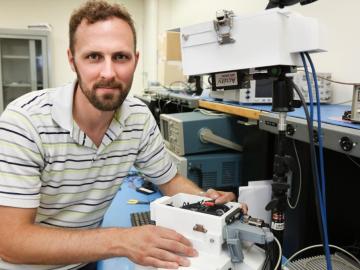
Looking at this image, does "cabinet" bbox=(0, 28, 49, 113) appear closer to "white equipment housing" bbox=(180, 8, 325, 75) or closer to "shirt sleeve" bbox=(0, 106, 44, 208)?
"shirt sleeve" bbox=(0, 106, 44, 208)

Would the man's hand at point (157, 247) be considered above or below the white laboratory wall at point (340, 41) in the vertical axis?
below

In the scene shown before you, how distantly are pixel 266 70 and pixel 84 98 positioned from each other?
22.9 inches

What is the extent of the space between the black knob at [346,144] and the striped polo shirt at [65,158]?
0.63 m

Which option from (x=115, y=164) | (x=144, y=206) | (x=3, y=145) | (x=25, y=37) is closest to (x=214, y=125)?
(x=144, y=206)

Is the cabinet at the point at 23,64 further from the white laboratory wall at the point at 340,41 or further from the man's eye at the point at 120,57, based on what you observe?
the man's eye at the point at 120,57

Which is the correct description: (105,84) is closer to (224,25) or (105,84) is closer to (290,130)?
(224,25)

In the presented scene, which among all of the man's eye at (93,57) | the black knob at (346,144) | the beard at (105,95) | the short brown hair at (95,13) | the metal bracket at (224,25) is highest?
the short brown hair at (95,13)

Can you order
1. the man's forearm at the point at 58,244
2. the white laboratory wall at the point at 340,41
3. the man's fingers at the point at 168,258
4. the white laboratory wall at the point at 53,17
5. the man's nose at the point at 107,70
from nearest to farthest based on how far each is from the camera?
the man's fingers at the point at 168,258
the man's forearm at the point at 58,244
the man's nose at the point at 107,70
the white laboratory wall at the point at 340,41
the white laboratory wall at the point at 53,17

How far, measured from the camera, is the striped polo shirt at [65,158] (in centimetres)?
87

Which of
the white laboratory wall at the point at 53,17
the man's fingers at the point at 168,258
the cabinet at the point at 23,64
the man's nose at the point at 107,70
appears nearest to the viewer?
the man's fingers at the point at 168,258

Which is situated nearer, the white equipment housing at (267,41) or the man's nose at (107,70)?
the white equipment housing at (267,41)

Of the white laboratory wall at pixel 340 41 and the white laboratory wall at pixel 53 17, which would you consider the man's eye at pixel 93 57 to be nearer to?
the white laboratory wall at pixel 340 41

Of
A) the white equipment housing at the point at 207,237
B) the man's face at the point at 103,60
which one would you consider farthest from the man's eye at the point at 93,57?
the white equipment housing at the point at 207,237

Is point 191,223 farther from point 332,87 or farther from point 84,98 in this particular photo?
point 332,87
